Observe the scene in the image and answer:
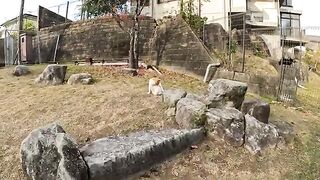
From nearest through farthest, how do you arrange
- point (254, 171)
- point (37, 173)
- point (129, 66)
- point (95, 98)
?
point (37, 173) → point (254, 171) → point (95, 98) → point (129, 66)

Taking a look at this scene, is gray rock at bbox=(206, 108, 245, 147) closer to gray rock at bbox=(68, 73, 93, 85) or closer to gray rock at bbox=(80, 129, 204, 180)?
gray rock at bbox=(80, 129, 204, 180)

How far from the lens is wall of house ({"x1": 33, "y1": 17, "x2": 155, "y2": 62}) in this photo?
45.1ft

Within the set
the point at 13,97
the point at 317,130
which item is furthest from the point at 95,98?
the point at 317,130

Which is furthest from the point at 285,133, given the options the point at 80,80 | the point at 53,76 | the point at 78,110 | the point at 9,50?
the point at 9,50

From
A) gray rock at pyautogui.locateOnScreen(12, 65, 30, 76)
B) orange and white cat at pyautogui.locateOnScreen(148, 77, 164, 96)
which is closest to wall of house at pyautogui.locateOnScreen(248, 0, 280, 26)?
gray rock at pyautogui.locateOnScreen(12, 65, 30, 76)

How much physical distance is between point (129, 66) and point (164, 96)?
15.6 feet

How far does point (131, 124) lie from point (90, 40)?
8.87 m

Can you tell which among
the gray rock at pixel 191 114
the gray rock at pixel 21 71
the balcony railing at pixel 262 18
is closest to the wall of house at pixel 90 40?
the gray rock at pixel 21 71

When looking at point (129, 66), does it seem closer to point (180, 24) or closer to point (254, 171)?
point (180, 24)

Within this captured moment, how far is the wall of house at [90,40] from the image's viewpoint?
13.7 meters

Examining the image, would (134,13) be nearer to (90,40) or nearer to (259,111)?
(90,40)

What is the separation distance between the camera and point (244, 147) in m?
6.43

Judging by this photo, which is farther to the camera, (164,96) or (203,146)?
(164,96)

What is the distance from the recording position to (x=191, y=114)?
6543 mm
